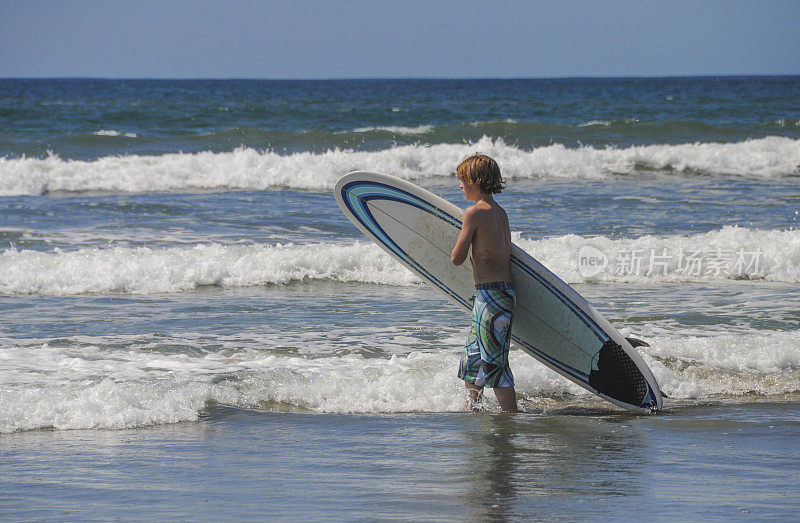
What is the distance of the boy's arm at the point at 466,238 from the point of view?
457 centimetres

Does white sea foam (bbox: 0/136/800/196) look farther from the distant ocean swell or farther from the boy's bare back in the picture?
the boy's bare back

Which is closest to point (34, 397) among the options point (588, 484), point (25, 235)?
point (588, 484)

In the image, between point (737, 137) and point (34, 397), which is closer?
Result: point (34, 397)

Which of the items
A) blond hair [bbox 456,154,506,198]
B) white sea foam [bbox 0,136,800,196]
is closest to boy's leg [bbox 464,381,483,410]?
blond hair [bbox 456,154,506,198]

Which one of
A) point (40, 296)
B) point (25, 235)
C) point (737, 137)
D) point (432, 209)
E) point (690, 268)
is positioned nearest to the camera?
point (432, 209)

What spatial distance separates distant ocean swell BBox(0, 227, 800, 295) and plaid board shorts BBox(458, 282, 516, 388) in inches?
165

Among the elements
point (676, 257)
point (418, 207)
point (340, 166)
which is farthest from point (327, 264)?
point (340, 166)

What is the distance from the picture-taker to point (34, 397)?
485cm

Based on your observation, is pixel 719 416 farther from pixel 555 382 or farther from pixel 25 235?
pixel 25 235

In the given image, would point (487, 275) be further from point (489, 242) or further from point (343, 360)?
point (343, 360)

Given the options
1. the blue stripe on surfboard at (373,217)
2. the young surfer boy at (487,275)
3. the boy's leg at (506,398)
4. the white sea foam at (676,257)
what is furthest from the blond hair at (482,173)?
the white sea foam at (676,257)

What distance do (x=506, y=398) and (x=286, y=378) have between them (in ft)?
4.60

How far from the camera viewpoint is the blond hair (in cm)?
455

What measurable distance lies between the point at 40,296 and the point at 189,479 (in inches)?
213
